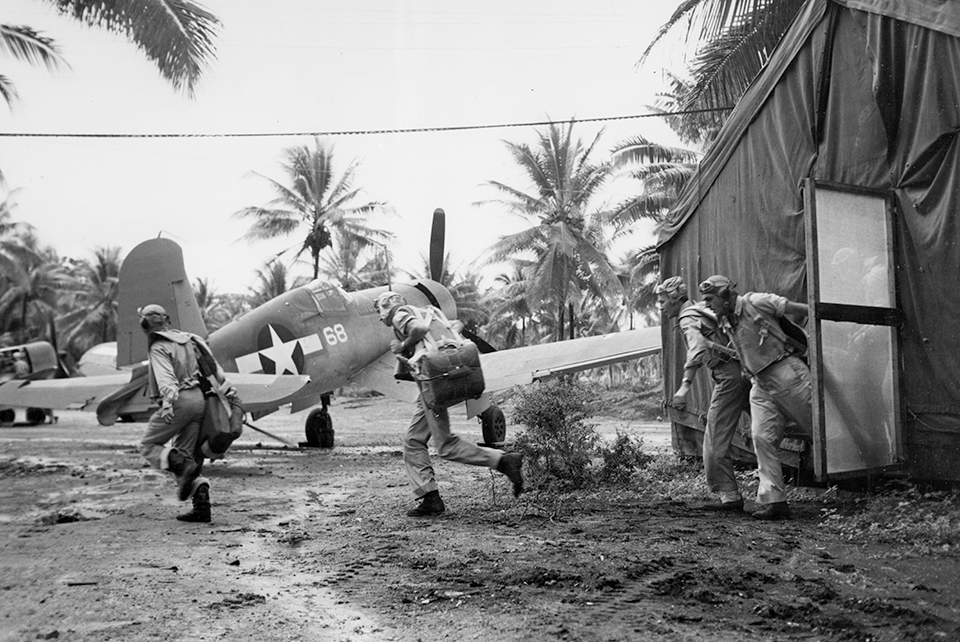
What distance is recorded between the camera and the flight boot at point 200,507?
6.67 meters

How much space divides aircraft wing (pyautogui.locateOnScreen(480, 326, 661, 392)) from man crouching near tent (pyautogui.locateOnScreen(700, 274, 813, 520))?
5.26 meters

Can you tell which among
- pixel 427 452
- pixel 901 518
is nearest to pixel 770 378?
pixel 901 518

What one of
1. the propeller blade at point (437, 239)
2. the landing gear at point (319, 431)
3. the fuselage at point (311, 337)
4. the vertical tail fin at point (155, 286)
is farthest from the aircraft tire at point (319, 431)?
the propeller blade at point (437, 239)

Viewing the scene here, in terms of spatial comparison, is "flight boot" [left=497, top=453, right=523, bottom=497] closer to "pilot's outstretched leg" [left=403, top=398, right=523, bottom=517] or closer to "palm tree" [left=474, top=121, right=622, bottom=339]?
"pilot's outstretched leg" [left=403, top=398, right=523, bottom=517]

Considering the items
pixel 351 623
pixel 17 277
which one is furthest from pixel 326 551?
pixel 17 277

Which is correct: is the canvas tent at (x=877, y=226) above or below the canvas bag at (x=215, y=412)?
above

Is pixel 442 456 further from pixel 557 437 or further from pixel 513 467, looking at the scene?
pixel 557 437

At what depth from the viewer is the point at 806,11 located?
6895mm

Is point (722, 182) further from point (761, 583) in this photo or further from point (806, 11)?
point (761, 583)

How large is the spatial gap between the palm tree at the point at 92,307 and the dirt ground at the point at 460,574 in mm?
58451

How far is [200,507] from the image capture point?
6.66m

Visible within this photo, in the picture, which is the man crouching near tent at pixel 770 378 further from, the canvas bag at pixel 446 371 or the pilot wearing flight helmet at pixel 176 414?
the pilot wearing flight helmet at pixel 176 414

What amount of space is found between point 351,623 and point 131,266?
1015 centimetres

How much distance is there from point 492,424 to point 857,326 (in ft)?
27.2
